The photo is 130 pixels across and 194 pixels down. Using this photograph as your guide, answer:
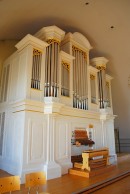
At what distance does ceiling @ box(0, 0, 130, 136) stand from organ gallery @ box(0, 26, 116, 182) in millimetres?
670

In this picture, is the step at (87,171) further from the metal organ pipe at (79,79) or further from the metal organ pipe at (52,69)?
the metal organ pipe at (52,69)

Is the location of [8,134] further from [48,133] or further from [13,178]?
[13,178]

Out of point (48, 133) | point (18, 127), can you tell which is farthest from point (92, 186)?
point (18, 127)

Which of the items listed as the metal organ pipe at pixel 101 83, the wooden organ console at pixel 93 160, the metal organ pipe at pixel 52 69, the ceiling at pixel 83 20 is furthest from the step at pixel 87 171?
the ceiling at pixel 83 20

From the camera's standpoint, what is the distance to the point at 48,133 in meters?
5.48

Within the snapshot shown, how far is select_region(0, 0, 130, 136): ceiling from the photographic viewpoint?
586 centimetres

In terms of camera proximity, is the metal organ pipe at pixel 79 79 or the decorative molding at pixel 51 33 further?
the metal organ pipe at pixel 79 79

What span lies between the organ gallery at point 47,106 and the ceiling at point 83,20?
670 mm

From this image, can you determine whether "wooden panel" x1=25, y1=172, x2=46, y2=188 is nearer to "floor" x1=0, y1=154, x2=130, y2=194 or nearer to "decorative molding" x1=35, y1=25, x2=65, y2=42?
"floor" x1=0, y1=154, x2=130, y2=194

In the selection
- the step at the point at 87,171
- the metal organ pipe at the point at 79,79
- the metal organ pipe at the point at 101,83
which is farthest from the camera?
the metal organ pipe at the point at 101,83

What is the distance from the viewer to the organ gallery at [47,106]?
515 cm

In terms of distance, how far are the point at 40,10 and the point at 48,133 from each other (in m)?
4.32

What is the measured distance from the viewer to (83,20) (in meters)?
7.14

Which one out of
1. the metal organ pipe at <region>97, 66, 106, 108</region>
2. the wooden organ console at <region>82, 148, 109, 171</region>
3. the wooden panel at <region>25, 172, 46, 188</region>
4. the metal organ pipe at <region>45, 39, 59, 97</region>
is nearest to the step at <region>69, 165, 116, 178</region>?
the wooden organ console at <region>82, 148, 109, 171</region>
